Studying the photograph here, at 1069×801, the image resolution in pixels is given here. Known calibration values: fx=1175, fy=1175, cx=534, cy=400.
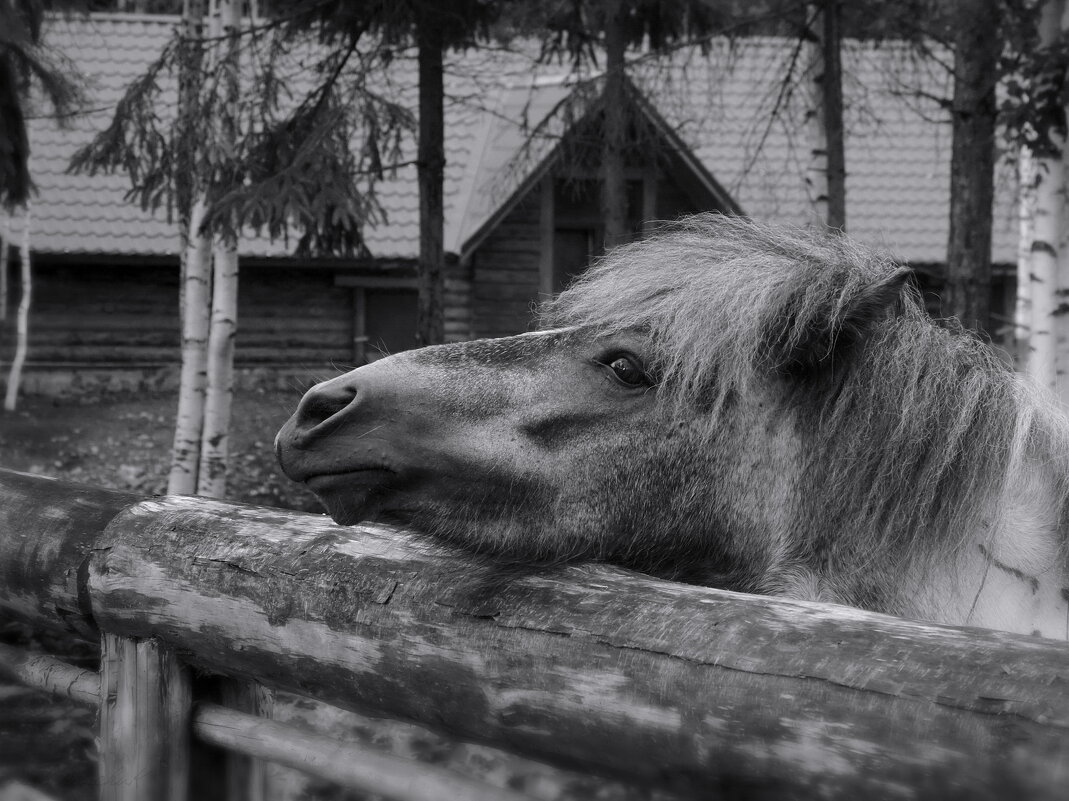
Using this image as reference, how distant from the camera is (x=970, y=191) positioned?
902 centimetres

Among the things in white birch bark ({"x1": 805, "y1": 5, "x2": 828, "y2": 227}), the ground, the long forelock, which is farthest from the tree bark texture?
the long forelock

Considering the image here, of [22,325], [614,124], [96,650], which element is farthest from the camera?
[22,325]

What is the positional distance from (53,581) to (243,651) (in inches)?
32.7

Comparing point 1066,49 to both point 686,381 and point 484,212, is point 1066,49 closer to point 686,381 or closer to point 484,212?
point 686,381

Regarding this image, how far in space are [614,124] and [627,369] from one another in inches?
319

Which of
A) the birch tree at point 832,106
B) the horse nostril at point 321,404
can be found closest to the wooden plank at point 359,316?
the birch tree at point 832,106

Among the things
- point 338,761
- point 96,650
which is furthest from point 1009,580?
point 96,650

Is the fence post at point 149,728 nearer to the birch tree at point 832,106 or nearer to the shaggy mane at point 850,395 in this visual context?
the shaggy mane at point 850,395

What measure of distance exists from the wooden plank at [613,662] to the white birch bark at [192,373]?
7.74m

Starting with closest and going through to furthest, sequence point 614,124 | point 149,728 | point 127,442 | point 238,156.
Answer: point 149,728 < point 238,156 < point 614,124 < point 127,442

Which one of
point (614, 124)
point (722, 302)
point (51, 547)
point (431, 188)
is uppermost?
point (614, 124)

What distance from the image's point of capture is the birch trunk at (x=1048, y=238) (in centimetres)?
759

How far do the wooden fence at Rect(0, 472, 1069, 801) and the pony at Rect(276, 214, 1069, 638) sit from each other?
0.25 meters

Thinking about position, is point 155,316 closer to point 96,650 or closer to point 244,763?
point 96,650
